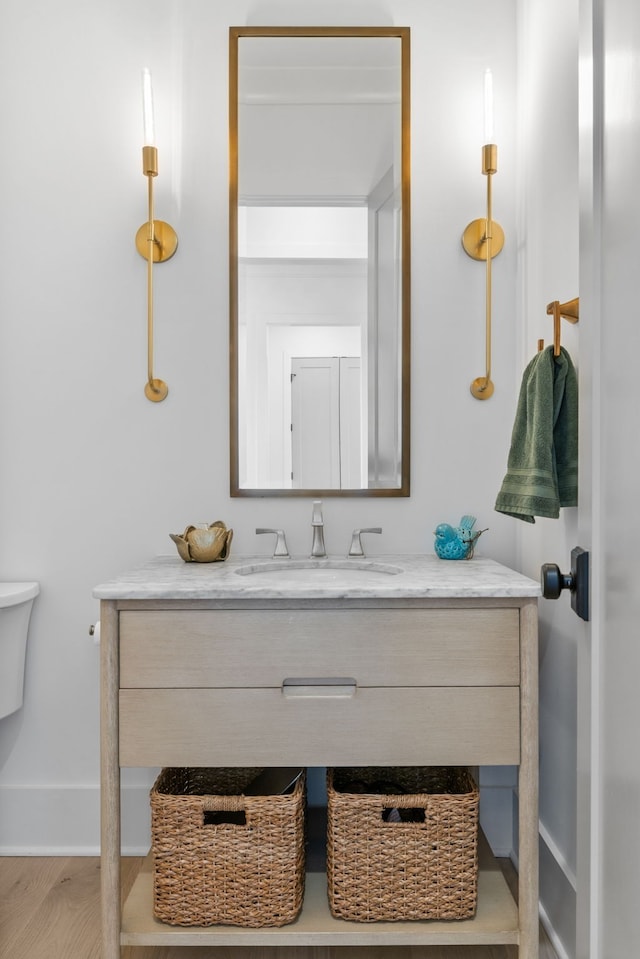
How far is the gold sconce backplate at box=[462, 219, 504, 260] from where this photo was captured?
185 cm

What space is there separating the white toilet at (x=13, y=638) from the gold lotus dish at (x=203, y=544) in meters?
0.44

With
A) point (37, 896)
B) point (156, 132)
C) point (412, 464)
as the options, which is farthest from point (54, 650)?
point (156, 132)

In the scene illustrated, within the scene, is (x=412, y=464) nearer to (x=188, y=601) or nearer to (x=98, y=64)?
(x=188, y=601)

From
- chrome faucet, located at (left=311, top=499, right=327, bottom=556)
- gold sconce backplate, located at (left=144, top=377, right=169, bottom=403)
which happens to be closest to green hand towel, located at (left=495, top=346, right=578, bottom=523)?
chrome faucet, located at (left=311, top=499, right=327, bottom=556)

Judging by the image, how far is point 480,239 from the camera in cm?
186

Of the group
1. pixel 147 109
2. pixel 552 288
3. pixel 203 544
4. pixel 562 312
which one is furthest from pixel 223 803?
pixel 147 109

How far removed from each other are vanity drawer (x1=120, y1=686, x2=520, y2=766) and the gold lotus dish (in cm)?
41

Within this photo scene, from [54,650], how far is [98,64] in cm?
158

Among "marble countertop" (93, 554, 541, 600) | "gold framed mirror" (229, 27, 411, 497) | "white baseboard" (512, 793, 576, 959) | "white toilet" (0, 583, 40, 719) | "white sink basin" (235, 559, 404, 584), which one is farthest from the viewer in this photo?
"gold framed mirror" (229, 27, 411, 497)

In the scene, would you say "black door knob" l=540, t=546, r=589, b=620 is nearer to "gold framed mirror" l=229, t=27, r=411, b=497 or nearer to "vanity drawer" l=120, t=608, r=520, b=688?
"vanity drawer" l=120, t=608, r=520, b=688

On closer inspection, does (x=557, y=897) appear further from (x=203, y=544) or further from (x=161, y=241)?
(x=161, y=241)

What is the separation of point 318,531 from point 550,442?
638 millimetres

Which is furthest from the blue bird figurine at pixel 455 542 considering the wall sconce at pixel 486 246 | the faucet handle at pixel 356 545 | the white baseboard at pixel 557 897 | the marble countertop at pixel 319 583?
the white baseboard at pixel 557 897

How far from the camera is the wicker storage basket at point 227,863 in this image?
4.42 ft
